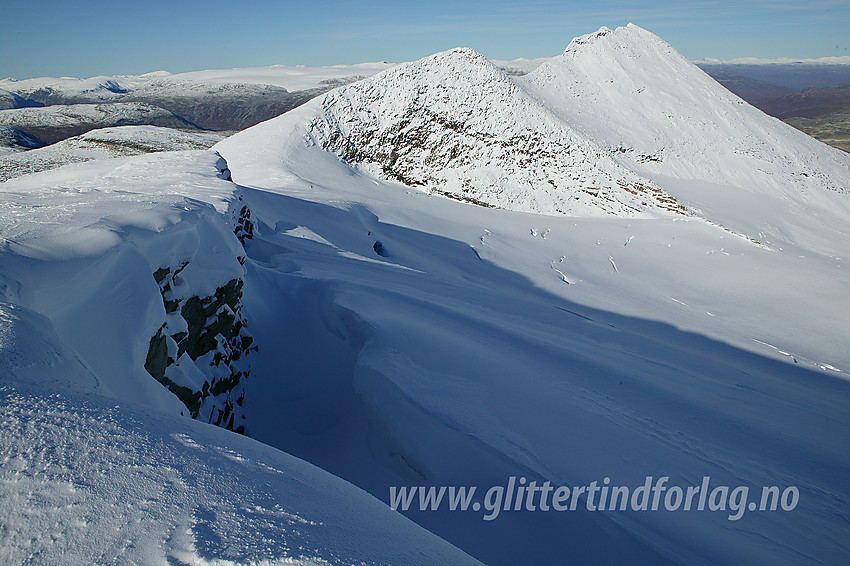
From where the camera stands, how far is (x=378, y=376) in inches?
217

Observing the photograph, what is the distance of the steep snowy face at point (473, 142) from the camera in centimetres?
2214

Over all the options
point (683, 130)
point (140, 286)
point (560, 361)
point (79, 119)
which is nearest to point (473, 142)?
point (683, 130)

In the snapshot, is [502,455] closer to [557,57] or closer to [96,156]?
[96,156]

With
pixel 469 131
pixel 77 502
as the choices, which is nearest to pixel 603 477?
pixel 77 502

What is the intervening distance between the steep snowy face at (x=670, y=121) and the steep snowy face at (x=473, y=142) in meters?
2.45

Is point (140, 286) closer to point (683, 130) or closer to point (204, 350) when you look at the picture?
point (204, 350)

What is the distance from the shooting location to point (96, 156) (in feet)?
93.4

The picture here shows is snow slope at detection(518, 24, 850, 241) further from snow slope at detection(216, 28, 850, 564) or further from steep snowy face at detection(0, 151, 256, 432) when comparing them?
steep snowy face at detection(0, 151, 256, 432)

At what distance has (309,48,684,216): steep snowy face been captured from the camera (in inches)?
872

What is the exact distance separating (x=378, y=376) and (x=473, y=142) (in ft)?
72.6

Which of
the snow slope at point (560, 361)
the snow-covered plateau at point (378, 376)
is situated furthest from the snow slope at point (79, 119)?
the snow-covered plateau at point (378, 376)

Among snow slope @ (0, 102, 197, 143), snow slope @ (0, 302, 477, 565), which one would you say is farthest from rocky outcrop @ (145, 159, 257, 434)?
snow slope @ (0, 102, 197, 143)

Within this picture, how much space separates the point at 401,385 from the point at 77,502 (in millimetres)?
3862

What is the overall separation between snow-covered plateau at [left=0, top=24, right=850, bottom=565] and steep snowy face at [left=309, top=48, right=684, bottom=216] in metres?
4.27
